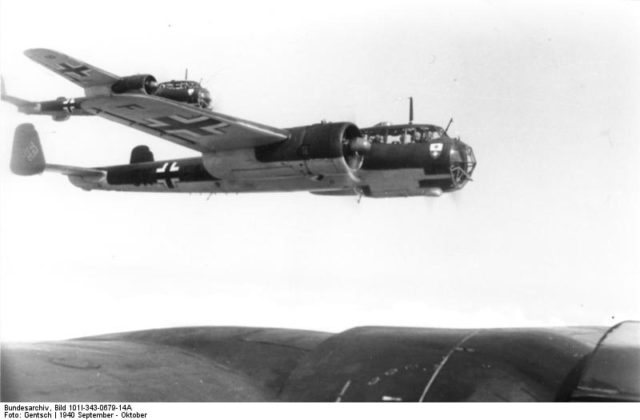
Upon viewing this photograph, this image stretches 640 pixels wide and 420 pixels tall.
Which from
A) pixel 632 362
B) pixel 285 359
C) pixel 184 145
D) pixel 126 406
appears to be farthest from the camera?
pixel 184 145

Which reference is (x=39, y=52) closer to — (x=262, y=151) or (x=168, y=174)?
(x=168, y=174)

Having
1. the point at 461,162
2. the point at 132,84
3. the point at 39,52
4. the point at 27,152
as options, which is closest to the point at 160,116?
the point at 132,84

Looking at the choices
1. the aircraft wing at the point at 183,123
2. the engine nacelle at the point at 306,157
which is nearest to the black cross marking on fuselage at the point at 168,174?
the aircraft wing at the point at 183,123

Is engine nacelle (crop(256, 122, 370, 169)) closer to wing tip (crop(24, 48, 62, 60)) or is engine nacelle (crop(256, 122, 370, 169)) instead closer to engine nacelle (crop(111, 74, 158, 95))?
engine nacelle (crop(111, 74, 158, 95))

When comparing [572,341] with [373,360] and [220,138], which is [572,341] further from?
[220,138]

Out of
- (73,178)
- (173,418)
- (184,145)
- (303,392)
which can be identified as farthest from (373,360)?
(73,178)
